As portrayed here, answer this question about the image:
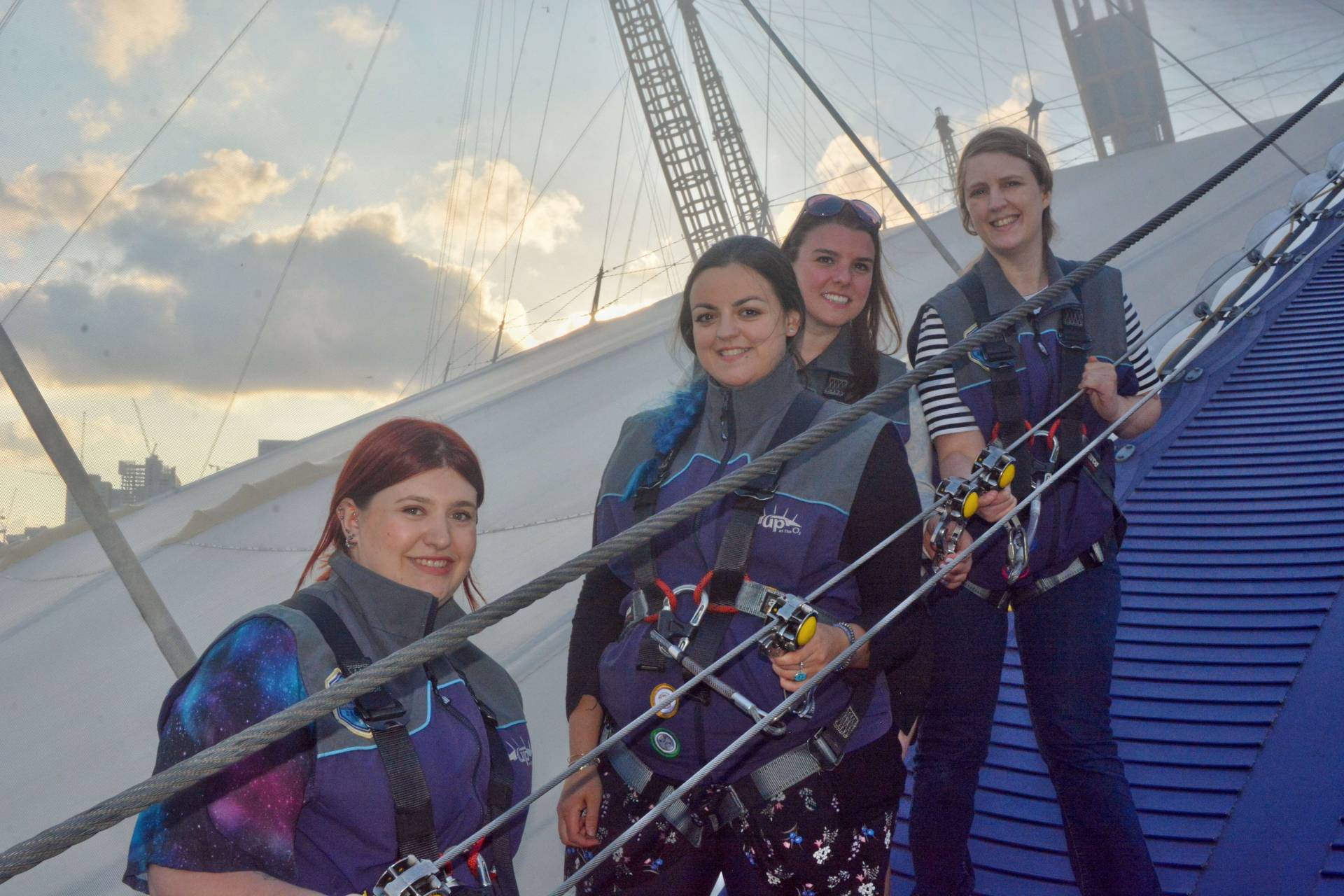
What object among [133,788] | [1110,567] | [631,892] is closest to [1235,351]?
[1110,567]

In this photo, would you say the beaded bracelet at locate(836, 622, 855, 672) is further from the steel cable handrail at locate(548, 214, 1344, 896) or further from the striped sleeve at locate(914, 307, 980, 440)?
the striped sleeve at locate(914, 307, 980, 440)

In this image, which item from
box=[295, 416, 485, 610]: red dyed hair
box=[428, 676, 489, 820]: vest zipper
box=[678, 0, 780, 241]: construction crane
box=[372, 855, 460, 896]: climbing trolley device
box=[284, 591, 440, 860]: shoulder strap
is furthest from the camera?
box=[678, 0, 780, 241]: construction crane

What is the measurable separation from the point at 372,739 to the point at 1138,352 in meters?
1.24

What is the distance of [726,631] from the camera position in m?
1.16

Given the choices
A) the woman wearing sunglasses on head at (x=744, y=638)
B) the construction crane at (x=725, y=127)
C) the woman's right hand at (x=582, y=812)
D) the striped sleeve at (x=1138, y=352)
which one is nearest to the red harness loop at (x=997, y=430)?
the striped sleeve at (x=1138, y=352)

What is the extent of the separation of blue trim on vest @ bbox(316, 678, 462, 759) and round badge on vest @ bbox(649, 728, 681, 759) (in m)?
0.23

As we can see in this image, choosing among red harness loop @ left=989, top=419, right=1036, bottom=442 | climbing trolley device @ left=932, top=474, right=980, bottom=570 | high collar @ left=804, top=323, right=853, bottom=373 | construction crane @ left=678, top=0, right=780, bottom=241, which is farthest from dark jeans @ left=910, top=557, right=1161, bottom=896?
construction crane @ left=678, top=0, right=780, bottom=241

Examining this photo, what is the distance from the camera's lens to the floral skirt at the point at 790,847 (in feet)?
3.78

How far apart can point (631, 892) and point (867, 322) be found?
99cm

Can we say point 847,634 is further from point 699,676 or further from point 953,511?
point 953,511

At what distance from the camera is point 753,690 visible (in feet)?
3.87

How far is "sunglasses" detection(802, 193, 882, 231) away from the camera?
1772 mm

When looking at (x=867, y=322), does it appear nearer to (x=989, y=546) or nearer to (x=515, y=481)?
(x=989, y=546)

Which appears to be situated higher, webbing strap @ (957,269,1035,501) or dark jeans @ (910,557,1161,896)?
webbing strap @ (957,269,1035,501)
